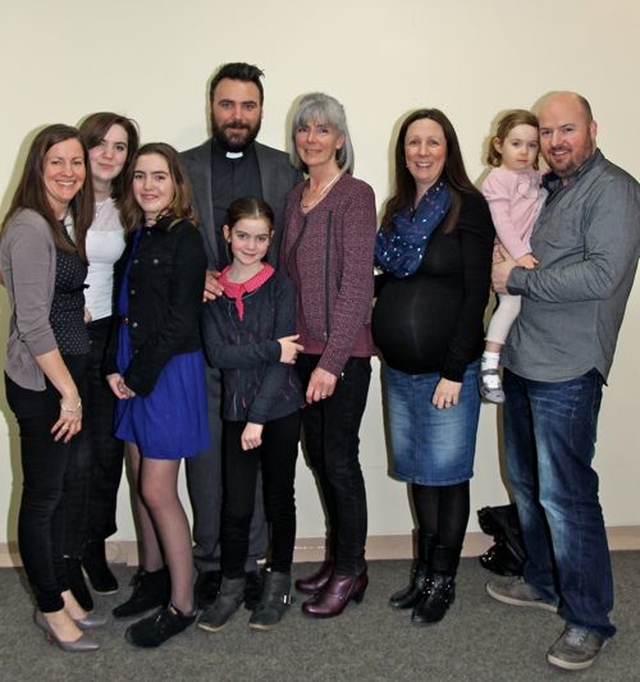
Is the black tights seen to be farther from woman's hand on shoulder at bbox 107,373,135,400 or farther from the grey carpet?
woman's hand on shoulder at bbox 107,373,135,400

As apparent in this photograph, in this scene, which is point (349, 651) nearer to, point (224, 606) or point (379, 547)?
point (224, 606)

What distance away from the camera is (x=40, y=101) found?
10.2 feet

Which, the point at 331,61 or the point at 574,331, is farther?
the point at 331,61

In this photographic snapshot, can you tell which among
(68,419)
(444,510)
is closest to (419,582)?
(444,510)

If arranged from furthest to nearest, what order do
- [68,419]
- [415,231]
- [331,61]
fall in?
[331,61] → [415,231] → [68,419]

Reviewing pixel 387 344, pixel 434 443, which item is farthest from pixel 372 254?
pixel 434 443

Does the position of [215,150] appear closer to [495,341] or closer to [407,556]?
[495,341]

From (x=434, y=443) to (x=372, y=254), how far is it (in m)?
0.66

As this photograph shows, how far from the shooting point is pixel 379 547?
335cm

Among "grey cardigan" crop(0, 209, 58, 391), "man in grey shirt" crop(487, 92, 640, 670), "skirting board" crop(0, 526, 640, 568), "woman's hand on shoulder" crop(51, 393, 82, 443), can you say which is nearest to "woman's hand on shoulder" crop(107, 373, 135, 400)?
"woman's hand on shoulder" crop(51, 393, 82, 443)

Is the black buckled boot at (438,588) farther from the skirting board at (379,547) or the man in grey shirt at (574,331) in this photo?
the skirting board at (379,547)

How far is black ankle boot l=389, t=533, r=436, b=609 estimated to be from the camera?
2.70 m

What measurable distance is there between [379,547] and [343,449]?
0.95 m

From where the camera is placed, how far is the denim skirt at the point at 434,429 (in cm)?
256
